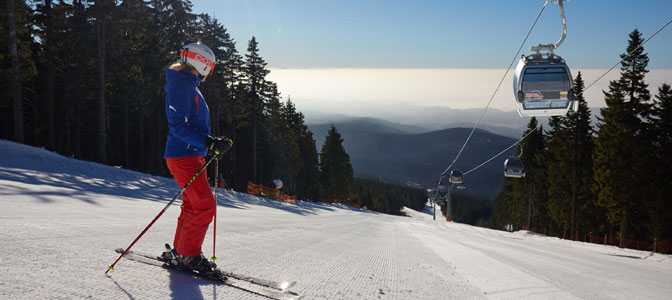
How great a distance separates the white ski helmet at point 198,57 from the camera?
358cm

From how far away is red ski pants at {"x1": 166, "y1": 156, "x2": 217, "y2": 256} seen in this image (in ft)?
11.0

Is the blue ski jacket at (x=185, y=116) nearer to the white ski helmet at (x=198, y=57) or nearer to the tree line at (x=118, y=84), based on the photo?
the white ski helmet at (x=198, y=57)

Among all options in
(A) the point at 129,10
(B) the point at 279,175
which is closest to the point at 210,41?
(A) the point at 129,10

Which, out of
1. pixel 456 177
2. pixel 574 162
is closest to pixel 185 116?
pixel 456 177

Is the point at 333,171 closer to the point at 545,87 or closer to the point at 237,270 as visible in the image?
the point at 545,87

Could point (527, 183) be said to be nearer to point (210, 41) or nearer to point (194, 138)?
point (210, 41)

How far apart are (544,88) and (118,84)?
3585cm

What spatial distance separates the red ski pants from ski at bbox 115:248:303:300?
214 millimetres

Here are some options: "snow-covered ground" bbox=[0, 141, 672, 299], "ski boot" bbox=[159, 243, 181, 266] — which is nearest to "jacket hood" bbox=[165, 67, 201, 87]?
"ski boot" bbox=[159, 243, 181, 266]

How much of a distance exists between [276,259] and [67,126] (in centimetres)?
4399

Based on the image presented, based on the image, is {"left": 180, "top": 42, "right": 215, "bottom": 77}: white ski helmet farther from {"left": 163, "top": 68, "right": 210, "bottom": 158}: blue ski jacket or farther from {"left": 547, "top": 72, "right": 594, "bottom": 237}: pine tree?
{"left": 547, "top": 72, "right": 594, "bottom": 237}: pine tree

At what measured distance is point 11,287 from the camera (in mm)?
2312

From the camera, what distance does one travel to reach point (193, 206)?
3.42 metres

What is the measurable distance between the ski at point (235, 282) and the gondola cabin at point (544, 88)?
11967mm
